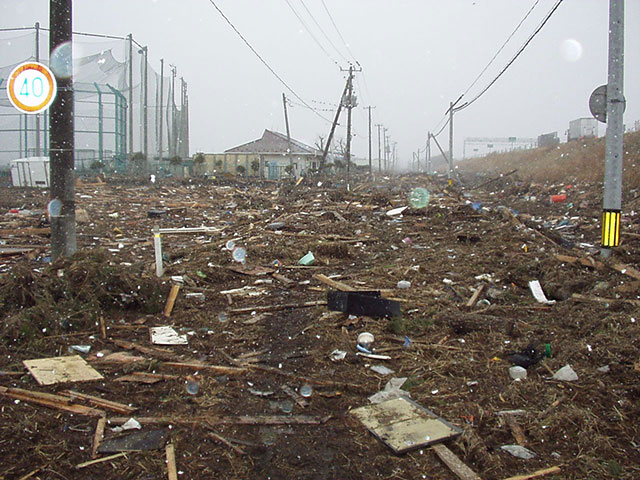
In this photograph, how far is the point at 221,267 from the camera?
7941mm

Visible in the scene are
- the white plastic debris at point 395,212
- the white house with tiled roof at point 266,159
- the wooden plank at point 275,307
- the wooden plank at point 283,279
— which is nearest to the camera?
the wooden plank at point 275,307

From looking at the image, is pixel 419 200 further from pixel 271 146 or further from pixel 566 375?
pixel 271 146

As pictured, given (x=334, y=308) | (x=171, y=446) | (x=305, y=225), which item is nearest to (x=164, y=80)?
(x=305, y=225)

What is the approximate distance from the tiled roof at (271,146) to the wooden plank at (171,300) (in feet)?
178

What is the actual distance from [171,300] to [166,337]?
3.54 feet

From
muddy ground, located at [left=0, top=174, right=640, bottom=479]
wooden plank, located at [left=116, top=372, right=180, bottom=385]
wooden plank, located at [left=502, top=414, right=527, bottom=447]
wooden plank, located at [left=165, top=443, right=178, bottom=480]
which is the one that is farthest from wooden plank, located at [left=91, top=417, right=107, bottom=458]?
wooden plank, located at [left=502, top=414, right=527, bottom=447]

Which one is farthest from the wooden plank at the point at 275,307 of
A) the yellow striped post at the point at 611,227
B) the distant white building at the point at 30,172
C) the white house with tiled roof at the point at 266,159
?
the white house with tiled roof at the point at 266,159

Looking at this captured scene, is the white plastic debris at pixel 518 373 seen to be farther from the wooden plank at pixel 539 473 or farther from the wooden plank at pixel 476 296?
the wooden plank at pixel 476 296

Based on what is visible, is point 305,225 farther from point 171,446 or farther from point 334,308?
point 171,446

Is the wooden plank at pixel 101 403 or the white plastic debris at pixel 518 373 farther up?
the white plastic debris at pixel 518 373

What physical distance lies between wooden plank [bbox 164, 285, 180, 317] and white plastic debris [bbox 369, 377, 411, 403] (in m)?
2.89

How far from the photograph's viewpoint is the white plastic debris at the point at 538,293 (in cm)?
613

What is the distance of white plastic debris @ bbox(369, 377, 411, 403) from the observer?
12.3ft

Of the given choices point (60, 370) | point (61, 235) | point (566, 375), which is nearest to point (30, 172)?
point (61, 235)
